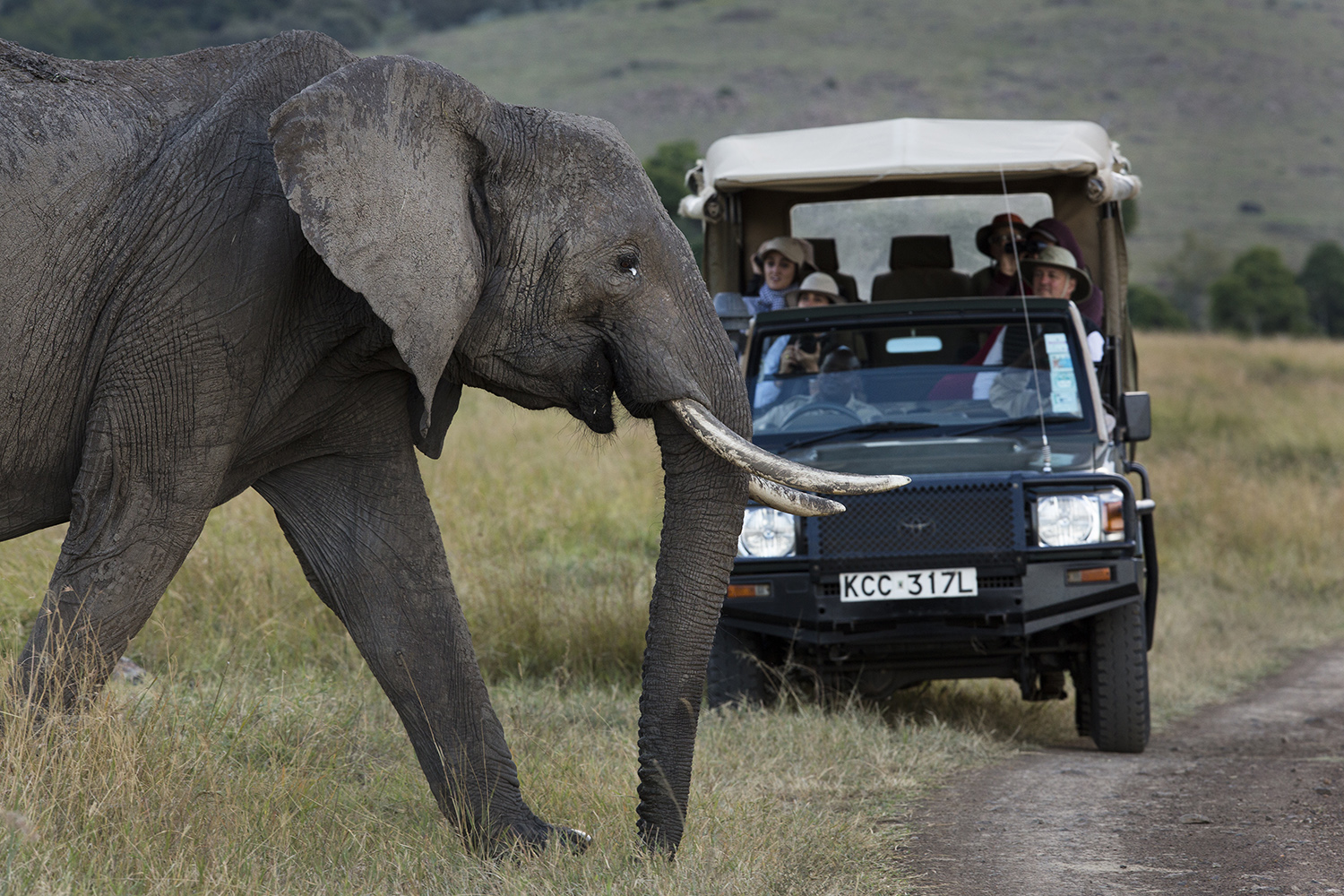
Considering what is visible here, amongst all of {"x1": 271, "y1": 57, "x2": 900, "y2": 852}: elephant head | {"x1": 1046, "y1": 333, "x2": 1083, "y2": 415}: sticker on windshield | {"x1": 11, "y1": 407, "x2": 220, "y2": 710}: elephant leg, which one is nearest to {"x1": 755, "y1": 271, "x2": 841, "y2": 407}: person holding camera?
{"x1": 1046, "y1": 333, "x2": 1083, "y2": 415}: sticker on windshield

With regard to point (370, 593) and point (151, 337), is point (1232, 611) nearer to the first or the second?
point (370, 593)

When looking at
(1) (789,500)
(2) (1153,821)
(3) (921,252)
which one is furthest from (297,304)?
(3) (921,252)

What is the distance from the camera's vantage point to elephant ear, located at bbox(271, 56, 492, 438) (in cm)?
367

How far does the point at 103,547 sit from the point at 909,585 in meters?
3.53

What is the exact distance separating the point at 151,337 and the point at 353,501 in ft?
2.86

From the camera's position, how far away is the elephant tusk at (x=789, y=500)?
13.3ft

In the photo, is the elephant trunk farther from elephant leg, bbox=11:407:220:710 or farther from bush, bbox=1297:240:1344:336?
bush, bbox=1297:240:1344:336

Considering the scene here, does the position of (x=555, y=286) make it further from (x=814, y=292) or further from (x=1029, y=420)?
(x=814, y=292)

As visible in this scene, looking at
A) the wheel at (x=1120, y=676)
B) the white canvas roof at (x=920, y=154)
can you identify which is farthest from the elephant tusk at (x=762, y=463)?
the white canvas roof at (x=920, y=154)

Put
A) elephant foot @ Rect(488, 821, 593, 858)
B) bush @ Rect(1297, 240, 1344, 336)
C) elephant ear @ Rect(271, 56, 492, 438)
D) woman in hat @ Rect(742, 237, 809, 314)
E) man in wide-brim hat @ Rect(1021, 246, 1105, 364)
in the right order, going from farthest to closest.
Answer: bush @ Rect(1297, 240, 1344, 336), woman in hat @ Rect(742, 237, 809, 314), man in wide-brim hat @ Rect(1021, 246, 1105, 364), elephant foot @ Rect(488, 821, 593, 858), elephant ear @ Rect(271, 56, 492, 438)

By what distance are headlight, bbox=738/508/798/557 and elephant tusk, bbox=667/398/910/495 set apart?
2.57m

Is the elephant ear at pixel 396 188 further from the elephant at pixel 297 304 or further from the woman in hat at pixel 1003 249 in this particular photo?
the woman in hat at pixel 1003 249

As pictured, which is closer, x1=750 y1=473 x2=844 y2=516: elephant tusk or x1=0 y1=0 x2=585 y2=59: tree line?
x1=750 y1=473 x2=844 y2=516: elephant tusk

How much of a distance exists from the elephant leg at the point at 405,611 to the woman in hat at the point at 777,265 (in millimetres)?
4627
